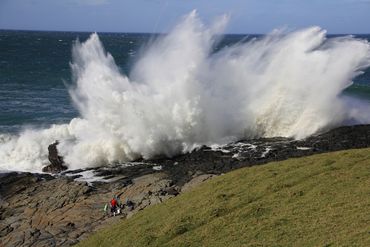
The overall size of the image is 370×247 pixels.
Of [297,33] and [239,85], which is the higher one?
[297,33]

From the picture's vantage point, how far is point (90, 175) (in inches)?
1011

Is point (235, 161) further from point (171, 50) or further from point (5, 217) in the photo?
point (171, 50)

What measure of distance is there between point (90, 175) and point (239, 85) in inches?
582

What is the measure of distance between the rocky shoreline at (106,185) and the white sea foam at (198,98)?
93.0 inches

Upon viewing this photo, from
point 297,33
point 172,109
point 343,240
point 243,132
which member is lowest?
point 343,240

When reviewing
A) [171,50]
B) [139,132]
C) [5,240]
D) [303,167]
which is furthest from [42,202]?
[171,50]

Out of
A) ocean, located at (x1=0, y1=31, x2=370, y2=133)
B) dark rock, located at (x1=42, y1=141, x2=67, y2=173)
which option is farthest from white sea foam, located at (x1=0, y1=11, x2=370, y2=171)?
ocean, located at (x1=0, y1=31, x2=370, y2=133)

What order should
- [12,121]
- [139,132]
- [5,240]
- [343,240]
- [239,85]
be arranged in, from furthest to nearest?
[12,121], [239,85], [139,132], [5,240], [343,240]

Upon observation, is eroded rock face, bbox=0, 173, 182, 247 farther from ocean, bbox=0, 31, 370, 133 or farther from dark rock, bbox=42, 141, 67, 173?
ocean, bbox=0, 31, 370, 133

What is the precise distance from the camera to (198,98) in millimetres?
31156

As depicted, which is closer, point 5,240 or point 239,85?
point 5,240

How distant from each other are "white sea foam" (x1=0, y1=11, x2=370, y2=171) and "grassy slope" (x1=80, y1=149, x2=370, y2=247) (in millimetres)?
10820

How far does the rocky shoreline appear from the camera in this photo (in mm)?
19156

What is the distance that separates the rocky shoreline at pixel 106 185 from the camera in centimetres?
1916
